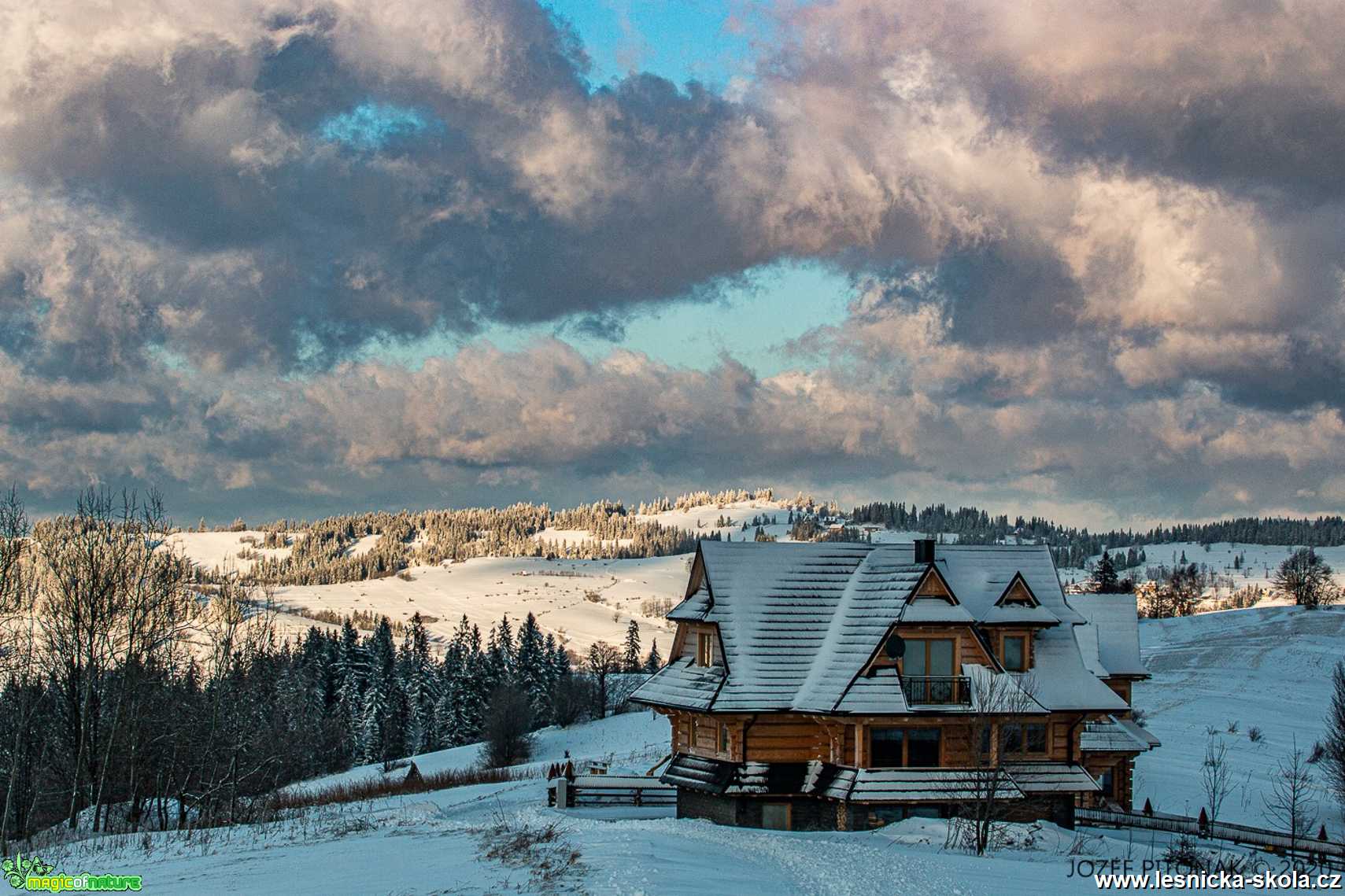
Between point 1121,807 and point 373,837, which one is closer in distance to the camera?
point 373,837

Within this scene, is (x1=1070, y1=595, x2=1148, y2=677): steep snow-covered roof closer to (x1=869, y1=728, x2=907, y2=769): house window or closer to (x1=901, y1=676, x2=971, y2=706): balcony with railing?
(x1=901, y1=676, x2=971, y2=706): balcony with railing

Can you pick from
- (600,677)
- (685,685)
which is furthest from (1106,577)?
(685,685)

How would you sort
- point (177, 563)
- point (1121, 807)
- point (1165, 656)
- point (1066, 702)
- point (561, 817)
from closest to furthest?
point (561, 817) < point (1066, 702) < point (1121, 807) < point (177, 563) < point (1165, 656)

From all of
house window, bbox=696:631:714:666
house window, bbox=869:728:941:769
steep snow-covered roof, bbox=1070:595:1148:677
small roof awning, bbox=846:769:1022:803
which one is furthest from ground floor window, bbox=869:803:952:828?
steep snow-covered roof, bbox=1070:595:1148:677

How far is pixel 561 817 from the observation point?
32.3 metres

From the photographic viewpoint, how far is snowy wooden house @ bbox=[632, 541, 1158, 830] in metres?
32.7

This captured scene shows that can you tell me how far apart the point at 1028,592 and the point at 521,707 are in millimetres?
55738

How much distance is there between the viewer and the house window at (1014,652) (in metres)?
35.8

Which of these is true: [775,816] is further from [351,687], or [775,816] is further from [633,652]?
[633,652]

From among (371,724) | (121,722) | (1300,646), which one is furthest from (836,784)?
(1300,646)

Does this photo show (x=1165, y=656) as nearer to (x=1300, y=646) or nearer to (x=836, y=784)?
(x=1300, y=646)

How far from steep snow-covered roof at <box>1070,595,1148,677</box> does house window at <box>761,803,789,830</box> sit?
15865 mm

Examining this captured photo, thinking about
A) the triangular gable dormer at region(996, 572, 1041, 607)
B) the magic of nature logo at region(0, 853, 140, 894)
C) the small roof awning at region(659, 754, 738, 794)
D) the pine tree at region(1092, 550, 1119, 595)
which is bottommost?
the small roof awning at region(659, 754, 738, 794)

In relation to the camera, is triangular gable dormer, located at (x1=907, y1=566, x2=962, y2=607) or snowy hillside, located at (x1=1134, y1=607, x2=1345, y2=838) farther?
snowy hillside, located at (x1=1134, y1=607, x2=1345, y2=838)
